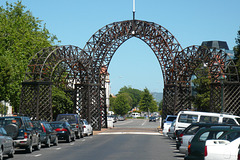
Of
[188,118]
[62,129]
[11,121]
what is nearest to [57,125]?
[62,129]

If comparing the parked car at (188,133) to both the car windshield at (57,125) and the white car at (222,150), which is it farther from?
the car windshield at (57,125)

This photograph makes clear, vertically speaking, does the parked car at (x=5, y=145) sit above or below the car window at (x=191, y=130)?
below

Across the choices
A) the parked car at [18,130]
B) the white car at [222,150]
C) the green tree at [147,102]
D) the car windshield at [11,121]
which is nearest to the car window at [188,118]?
the parked car at [18,130]

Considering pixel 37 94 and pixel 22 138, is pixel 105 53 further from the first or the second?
pixel 22 138

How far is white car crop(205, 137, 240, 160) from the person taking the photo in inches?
505

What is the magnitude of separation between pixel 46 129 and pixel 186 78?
80.2 feet

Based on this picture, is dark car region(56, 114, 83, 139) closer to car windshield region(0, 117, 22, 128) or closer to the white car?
car windshield region(0, 117, 22, 128)

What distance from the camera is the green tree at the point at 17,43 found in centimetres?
4444

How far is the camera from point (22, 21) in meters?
53.8

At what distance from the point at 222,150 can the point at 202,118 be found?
17023 millimetres

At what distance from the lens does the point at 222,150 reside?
12938 mm

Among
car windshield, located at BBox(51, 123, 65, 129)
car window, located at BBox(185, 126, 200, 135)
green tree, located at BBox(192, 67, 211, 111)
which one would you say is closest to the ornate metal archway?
green tree, located at BBox(192, 67, 211, 111)

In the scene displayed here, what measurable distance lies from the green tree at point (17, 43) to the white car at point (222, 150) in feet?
99.9

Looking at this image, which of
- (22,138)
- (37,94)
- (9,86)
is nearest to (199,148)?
(22,138)
